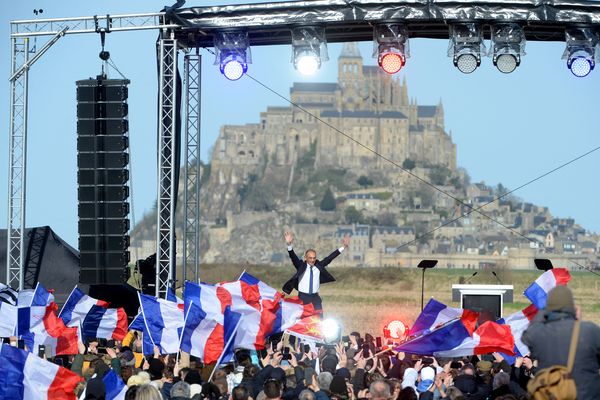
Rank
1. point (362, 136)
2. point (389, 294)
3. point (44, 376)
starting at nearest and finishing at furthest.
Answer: point (44, 376)
point (389, 294)
point (362, 136)

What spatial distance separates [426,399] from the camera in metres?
10.4

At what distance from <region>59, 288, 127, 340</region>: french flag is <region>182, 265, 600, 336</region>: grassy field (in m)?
22.4

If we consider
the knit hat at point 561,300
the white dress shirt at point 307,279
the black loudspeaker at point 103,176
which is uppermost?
the black loudspeaker at point 103,176

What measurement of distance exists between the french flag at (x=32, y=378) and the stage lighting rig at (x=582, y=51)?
34.6 feet

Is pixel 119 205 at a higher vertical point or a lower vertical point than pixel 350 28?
lower

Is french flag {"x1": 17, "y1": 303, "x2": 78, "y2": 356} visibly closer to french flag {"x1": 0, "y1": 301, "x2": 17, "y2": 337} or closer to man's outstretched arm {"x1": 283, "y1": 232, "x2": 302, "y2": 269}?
french flag {"x1": 0, "y1": 301, "x2": 17, "y2": 337}

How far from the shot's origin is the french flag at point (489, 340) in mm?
12883

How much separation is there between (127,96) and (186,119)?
1.35 meters

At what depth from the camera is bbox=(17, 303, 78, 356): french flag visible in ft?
52.4

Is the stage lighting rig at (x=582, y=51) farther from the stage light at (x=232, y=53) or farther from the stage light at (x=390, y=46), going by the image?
the stage light at (x=232, y=53)

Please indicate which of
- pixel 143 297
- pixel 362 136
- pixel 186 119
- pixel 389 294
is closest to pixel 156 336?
pixel 143 297

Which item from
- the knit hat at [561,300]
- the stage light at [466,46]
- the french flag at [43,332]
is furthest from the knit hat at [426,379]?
the stage light at [466,46]

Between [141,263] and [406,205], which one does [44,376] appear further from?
[406,205]

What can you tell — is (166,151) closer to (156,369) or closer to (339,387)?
(156,369)
